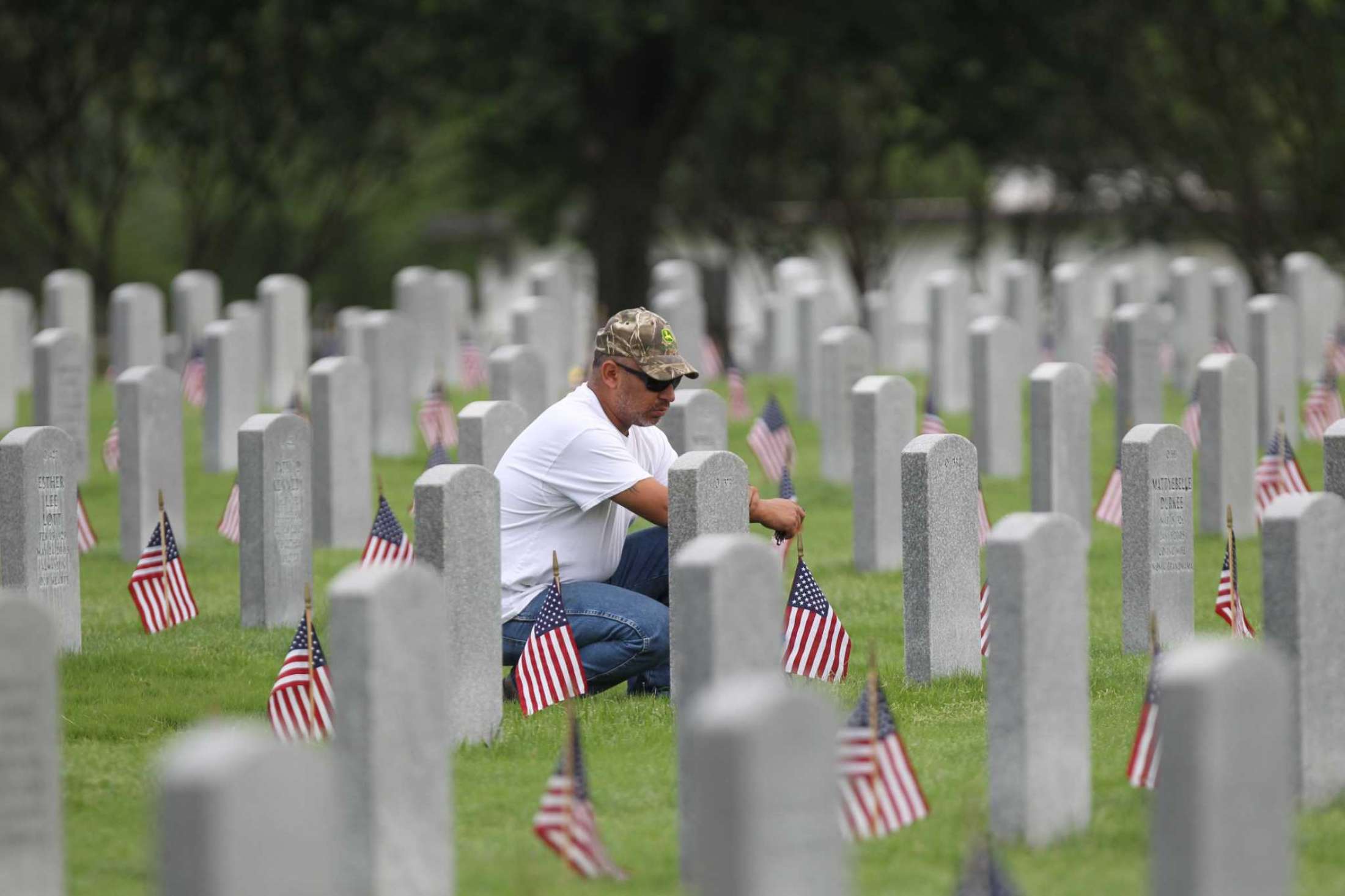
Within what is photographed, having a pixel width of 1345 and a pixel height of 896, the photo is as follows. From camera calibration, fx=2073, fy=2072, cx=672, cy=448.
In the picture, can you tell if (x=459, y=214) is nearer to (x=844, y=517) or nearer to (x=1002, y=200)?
(x=1002, y=200)

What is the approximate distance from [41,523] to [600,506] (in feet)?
7.79

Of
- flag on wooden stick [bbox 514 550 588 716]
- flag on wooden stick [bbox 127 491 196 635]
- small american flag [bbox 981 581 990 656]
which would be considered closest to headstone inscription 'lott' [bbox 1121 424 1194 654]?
small american flag [bbox 981 581 990 656]

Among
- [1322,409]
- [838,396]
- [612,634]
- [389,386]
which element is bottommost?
[612,634]

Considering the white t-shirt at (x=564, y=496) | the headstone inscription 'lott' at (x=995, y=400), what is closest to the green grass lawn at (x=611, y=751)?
the white t-shirt at (x=564, y=496)

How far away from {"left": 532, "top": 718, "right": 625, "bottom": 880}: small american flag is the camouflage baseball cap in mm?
2459

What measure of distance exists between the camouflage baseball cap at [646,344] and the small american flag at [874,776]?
2150mm

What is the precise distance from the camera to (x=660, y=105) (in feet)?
72.7

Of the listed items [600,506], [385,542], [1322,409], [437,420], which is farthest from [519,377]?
[1322,409]

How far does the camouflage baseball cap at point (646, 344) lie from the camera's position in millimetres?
7887

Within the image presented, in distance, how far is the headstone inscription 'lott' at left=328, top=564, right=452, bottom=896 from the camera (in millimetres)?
5164

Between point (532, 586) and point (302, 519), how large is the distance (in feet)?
6.21

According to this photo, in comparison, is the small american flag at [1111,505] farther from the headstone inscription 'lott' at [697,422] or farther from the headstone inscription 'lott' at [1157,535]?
the headstone inscription 'lott' at [1157,535]

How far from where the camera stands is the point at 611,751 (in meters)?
7.16

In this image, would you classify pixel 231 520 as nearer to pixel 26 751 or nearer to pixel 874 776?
Answer: pixel 874 776
